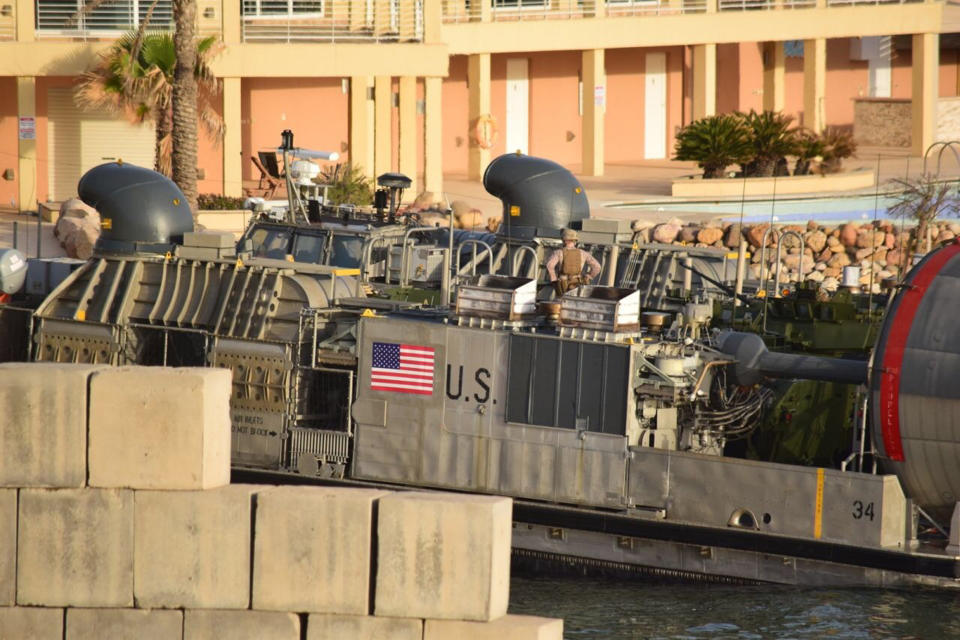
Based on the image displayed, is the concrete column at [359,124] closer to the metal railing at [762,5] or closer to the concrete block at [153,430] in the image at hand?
the metal railing at [762,5]

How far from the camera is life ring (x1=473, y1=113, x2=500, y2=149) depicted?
4666 cm

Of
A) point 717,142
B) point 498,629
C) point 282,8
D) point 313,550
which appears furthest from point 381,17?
point 498,629

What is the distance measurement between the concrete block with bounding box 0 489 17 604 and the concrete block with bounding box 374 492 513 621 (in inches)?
117

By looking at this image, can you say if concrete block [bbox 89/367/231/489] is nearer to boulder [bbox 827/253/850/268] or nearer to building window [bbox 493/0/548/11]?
boulder [bbox 827/253/850/268]

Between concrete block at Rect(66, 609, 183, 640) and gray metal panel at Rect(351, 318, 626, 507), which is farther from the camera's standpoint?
gray metal panel at Rect(351, 318, 626, 507)

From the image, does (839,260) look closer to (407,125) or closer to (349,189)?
(349,189)

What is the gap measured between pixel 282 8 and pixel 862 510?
2804 cm

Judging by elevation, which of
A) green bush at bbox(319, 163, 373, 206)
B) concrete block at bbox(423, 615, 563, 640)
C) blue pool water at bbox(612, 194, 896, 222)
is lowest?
concrete block at bbox(423, 615, 563, 640)

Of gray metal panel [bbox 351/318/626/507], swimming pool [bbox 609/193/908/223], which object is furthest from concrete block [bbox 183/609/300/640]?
swimming pool [bbox 609/193/908/223]

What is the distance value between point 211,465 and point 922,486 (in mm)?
7371

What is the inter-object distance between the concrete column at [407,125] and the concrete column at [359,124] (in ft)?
2.82

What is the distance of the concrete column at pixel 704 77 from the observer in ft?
160

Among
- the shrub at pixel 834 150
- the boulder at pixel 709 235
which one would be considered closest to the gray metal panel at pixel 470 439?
the boulder at pixel 709 235

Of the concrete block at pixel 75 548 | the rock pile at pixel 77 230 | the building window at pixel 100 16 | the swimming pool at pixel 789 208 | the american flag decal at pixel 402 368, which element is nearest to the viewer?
the concrete block at pixel 75 548
